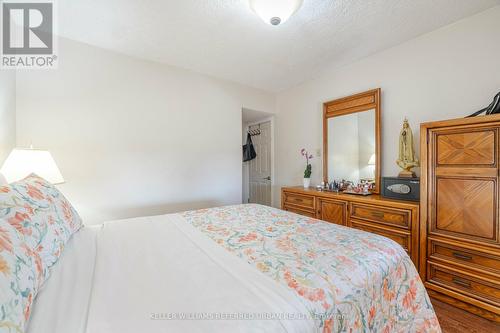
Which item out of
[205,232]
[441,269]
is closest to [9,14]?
[205,232]

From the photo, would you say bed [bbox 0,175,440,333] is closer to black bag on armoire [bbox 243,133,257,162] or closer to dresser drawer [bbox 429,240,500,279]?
dresser drawer [bbox 429,240,500,279]

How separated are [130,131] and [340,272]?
251cm

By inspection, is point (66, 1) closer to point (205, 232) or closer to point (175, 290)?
point (205, 232)

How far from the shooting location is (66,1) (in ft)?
5.41

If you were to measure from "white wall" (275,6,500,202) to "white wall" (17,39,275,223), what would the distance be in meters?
1.48

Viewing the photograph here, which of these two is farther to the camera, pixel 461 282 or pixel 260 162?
pixel 260 162

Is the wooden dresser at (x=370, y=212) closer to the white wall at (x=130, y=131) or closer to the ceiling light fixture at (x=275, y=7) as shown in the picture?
the white wall at (x=130, y=131)

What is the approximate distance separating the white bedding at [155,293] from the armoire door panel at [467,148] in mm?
1772

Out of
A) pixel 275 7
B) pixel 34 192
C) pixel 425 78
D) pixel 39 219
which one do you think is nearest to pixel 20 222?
pixel 39 219

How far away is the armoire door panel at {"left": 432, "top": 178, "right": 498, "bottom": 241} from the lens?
4.87 ft

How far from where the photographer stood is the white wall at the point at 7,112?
164cm

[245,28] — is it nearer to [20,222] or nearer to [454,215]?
[20,222]

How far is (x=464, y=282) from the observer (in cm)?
159

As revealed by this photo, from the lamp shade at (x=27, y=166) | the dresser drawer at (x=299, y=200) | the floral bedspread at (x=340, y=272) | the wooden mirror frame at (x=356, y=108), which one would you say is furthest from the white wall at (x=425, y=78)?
the lamp shade at (x=27, y=166)
